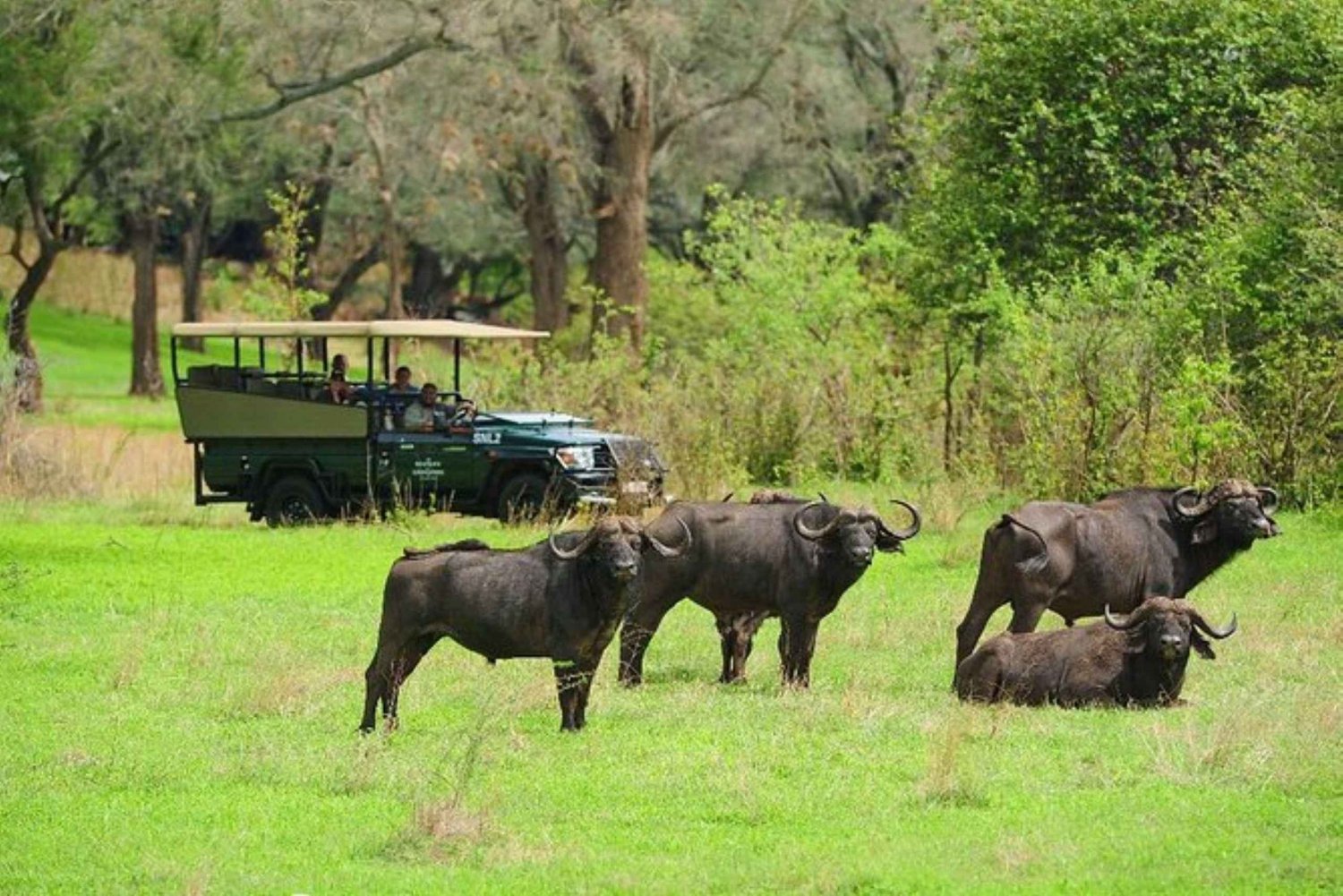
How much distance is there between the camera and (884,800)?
43.4 feet

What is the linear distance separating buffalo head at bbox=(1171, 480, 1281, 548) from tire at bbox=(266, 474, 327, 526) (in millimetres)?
14019

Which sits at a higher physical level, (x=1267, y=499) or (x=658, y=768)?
(x=1267, y=499)

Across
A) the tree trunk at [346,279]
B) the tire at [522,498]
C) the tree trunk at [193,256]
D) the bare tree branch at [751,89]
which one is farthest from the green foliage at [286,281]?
the tree trunk at [193,256]

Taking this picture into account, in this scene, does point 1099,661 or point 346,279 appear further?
point 346,279

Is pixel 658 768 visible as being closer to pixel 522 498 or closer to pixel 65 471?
pixel 522 498

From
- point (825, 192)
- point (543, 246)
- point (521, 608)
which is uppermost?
point (825, 192)

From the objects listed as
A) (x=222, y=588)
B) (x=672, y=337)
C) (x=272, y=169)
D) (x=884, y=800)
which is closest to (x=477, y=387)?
(x=222, y=588)

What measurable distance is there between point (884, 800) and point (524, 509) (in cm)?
1710

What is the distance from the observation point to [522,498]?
99.5 feet

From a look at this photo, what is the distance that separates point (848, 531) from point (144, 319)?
146ft

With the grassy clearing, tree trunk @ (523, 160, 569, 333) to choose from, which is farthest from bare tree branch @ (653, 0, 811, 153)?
the grassy clearing

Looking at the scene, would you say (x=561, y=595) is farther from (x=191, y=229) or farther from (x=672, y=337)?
(x=191, y=229)

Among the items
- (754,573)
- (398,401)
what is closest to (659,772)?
(754,573)

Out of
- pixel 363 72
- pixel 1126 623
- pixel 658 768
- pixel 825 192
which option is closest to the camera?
pixel 658 768
